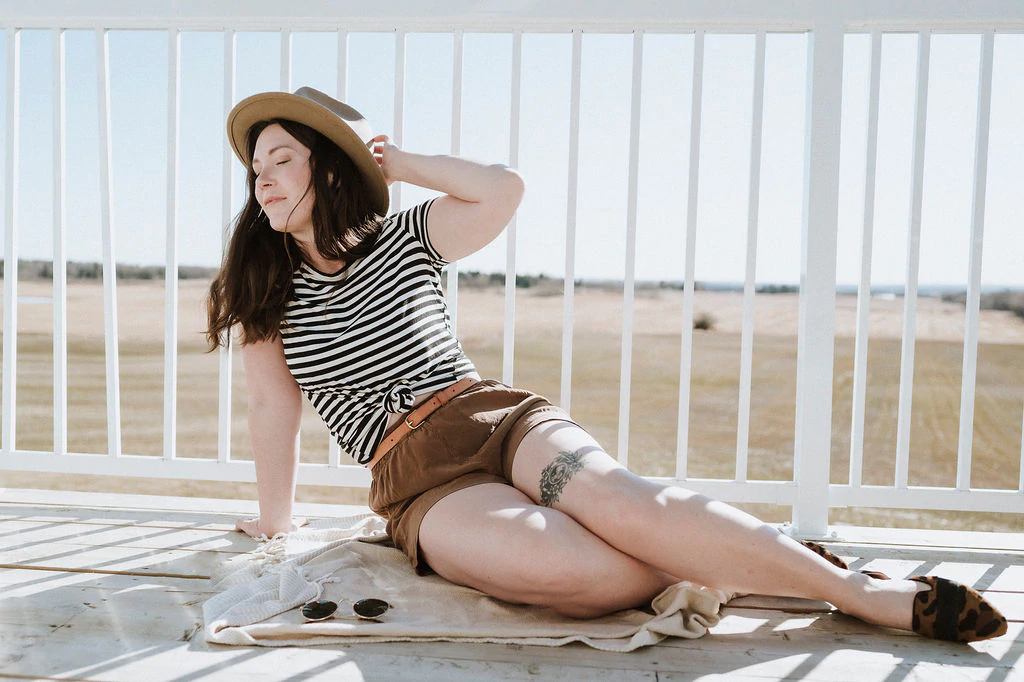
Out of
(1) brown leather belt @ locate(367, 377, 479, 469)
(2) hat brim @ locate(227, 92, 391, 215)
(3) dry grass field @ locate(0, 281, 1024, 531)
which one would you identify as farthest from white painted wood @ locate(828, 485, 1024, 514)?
(3) dry grass field @ locate(0, 281, 1024, 531)

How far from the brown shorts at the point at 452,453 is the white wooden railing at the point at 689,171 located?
1.65ft

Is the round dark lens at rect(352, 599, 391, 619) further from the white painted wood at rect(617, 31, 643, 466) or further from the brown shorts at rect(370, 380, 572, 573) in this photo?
the white painted wood at rect(617, 31, 643, 466)

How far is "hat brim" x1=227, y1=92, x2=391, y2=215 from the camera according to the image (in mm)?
1635

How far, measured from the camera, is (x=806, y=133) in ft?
6.67

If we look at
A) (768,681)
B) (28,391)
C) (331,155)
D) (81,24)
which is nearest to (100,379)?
(28,391)

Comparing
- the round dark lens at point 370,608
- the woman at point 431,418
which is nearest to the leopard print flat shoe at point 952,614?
the woman at point 431,418

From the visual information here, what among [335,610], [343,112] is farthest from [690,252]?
[335,610]

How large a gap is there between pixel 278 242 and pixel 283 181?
17cm

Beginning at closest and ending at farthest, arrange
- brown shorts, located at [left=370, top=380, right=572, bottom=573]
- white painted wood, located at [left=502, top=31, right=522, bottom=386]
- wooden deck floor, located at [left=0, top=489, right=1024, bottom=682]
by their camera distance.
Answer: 1. wooden deck floor, located at [left=0, top=489, right=1024, bottom=682]
2. brown shorts, located at [left=370, top=380, right=572, bottom=573]
3. white painted wood, located at [left=502, top=31, right=522, bottom=386]

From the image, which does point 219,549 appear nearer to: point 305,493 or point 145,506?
point 145,506

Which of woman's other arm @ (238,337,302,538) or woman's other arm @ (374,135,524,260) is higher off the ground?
woman's other arm @ (374,135,524,260)

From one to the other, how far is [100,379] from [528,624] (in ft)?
37.6

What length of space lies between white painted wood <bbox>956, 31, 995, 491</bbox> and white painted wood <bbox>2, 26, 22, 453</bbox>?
2732 millimetres

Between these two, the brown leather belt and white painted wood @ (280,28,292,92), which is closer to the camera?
the brown leather belt
